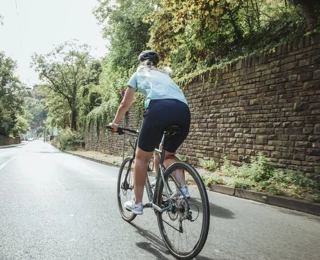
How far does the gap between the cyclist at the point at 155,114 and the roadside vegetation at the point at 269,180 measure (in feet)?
10.8

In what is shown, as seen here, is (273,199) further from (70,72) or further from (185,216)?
(70,72)

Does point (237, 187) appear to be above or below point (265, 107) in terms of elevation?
below

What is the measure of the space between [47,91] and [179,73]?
115ft

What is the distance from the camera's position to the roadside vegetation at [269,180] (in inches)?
226

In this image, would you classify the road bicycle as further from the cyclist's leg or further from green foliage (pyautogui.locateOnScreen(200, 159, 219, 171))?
green foliage (pyautogui.locateOnScreen(200, 159, 219, 171))

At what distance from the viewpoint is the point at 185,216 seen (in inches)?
105

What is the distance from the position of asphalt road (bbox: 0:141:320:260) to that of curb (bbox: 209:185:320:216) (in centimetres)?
20

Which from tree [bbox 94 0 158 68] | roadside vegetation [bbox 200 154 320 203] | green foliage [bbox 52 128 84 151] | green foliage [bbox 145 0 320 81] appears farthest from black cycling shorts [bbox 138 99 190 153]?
green foliage [bbox 52 128 84 151]

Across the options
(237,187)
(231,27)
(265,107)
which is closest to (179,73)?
(231,27)

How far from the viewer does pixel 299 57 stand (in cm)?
687

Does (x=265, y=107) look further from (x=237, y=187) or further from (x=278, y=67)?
(x=237, y=187)

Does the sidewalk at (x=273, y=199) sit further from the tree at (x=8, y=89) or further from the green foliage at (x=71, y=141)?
the tree at (x=8, y=89)

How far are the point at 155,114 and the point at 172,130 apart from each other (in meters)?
0.23

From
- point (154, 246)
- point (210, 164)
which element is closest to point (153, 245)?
point (154, 246)
